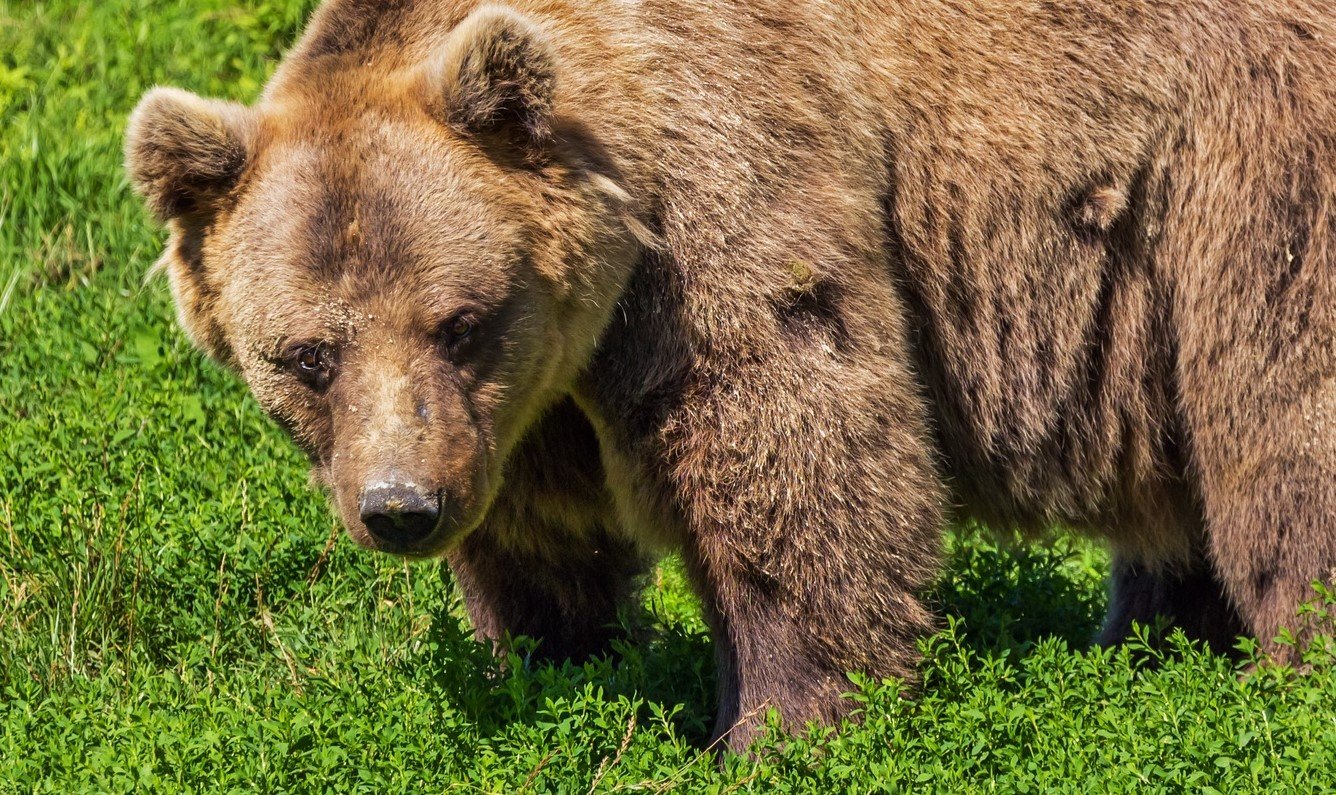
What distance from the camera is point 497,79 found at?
447 centimetres

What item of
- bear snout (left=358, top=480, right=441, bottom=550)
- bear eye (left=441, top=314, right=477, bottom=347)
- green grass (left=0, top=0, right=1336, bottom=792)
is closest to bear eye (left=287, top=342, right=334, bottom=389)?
bear eye (left=441, top=314, right=477, bottom=347)

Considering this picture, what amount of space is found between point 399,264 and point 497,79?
572mm

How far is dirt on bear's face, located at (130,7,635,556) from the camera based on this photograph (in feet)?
14.5

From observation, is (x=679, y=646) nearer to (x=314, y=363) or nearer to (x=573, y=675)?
(x=573, y=675)

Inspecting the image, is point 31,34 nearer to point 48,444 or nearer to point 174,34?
point 174,34

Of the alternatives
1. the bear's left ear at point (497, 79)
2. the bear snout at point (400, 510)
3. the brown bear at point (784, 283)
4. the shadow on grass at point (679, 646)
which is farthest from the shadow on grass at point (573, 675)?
the bear's left ear at point (497, 79)

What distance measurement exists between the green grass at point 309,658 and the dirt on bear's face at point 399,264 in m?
0.77

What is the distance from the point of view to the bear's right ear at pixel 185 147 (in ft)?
14.9

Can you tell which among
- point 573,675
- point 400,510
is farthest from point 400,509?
point 573,675

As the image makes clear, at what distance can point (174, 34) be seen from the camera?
9.69 meters

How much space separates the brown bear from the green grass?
0.38 m

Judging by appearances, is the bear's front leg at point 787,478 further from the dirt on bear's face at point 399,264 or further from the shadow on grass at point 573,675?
the shadow on grass at point 573,675

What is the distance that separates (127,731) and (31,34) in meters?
6.32

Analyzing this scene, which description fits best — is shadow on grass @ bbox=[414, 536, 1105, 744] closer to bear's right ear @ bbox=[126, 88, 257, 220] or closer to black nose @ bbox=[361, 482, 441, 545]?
black nose @ bbox=[361, 482, 441, 545]
